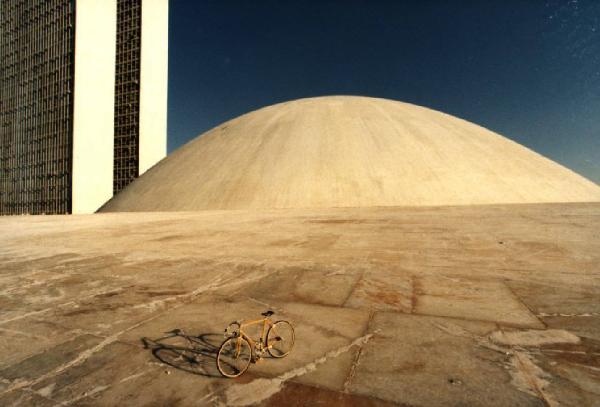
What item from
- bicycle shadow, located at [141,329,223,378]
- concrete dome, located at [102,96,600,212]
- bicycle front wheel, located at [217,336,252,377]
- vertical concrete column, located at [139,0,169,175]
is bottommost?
bicycle shadow, located at [141,329,223,378]

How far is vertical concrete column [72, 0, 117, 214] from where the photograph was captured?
54.9 meters

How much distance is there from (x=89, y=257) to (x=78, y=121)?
188ft

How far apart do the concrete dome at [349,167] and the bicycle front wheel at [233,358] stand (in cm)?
2374

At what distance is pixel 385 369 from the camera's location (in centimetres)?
324

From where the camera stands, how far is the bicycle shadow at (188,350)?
340cm

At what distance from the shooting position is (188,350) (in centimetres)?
375

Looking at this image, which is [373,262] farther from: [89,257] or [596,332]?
[89,257]

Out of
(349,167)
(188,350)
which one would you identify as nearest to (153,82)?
(349,167)

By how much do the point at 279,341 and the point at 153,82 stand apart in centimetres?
6718

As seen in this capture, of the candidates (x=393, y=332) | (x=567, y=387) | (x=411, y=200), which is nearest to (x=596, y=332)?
(x=567, y=387)

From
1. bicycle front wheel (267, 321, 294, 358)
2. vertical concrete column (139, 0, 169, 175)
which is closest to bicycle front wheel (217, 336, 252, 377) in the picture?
bicycle front wheel (267, 321, 294, 358)

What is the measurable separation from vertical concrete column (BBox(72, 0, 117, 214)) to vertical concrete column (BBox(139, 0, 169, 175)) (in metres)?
5.79

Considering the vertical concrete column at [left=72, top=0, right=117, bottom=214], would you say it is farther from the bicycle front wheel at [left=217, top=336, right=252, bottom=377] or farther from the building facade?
the bicycle front wheel at [left=217, top=336, right=252, bottom=377]

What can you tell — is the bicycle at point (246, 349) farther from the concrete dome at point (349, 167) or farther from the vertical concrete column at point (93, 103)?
the vertical concrete column at point (93, 103)
